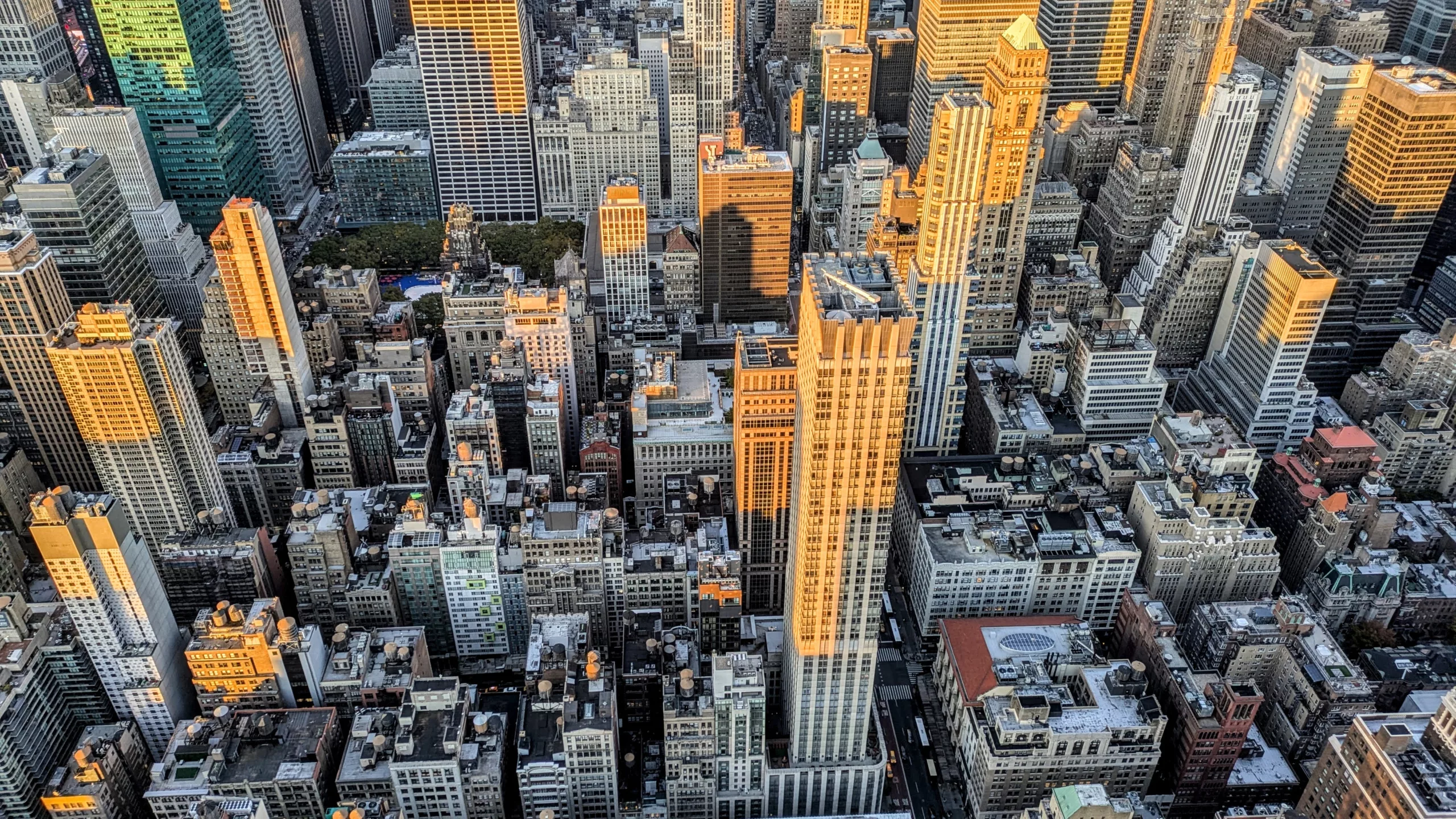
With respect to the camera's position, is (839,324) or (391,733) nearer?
(839,324)

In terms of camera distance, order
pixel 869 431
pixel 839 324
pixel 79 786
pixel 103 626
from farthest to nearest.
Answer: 1. pixel 103 626
2. pixel 79 786
3. pixel 869 431
4. pixel 839 324

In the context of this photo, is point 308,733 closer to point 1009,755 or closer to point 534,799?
point 534,799

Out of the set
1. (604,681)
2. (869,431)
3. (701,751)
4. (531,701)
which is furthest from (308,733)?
(869,431)

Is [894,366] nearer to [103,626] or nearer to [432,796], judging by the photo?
[432,796]

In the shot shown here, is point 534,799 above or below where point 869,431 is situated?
below

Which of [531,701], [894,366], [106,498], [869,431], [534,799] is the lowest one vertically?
[534,799]

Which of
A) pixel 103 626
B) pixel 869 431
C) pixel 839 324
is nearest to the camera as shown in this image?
pixel 839 324

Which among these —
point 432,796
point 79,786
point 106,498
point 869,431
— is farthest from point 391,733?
point 869,431
